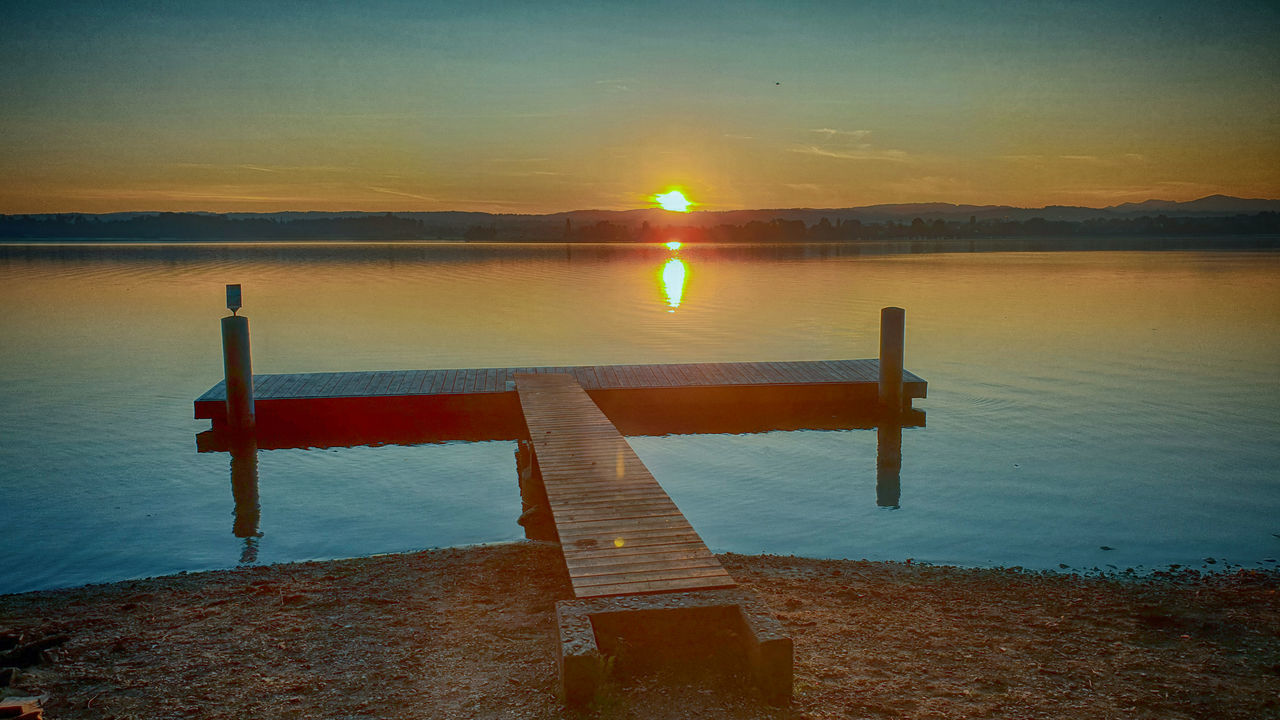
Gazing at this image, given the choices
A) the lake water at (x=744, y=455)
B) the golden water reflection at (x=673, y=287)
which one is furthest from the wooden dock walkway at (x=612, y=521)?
the golden water reflection at (x=673, y=287)

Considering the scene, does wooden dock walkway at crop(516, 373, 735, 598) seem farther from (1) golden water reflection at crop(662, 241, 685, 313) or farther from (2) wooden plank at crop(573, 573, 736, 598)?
(1) golden water reflection at crop(662, 241, 685, 313)

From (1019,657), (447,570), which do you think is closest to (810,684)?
(1019,657)

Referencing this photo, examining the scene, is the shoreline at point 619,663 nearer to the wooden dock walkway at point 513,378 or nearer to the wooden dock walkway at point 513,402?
the wooden dock walkway at point 513,402

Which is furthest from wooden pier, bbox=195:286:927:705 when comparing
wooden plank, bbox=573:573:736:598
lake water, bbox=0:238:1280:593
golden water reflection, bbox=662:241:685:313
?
golden water reflection, bbox=662:241:685:313

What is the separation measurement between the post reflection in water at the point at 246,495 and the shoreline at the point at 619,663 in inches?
48.3

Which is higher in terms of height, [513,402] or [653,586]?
[653,586]

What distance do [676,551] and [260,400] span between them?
33.4 feet

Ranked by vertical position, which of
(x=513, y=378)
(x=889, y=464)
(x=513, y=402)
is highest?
(x=513, y=378)

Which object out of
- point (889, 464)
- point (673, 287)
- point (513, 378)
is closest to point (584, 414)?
point (513, 378)

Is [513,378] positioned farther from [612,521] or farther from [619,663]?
[619,663]

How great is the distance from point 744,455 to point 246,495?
7.27 m

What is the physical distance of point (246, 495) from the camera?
11.4 metres

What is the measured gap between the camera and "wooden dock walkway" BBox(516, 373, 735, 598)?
5.59 m

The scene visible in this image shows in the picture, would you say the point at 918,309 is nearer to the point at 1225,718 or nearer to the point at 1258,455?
the point at 1258,455
